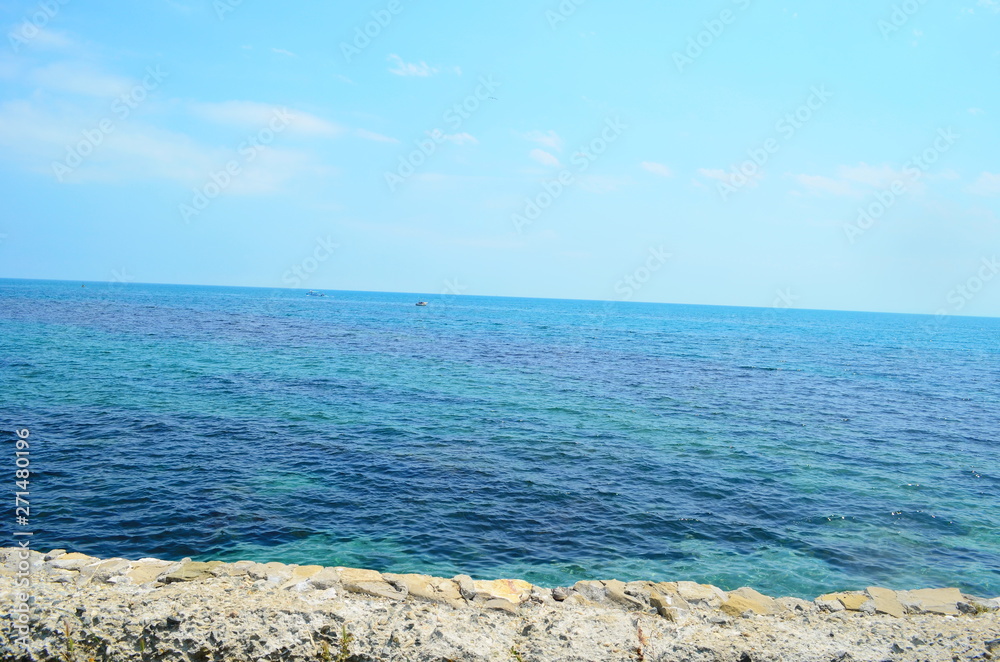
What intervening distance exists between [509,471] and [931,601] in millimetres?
11912

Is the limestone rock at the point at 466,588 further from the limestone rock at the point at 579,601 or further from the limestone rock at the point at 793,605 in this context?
the limestone rock at the point at 793,605

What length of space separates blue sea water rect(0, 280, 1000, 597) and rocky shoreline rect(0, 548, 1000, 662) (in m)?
2.35

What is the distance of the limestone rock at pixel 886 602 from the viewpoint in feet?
35.4

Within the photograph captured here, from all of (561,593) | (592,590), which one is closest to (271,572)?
(561,593)

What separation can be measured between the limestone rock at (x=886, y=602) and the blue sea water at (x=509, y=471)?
1.71m

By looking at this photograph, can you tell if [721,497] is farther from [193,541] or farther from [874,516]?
[193,541]

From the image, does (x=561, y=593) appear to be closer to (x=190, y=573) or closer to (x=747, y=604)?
(x=747, y=604)

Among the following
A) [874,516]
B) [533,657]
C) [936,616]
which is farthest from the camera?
[874,516]

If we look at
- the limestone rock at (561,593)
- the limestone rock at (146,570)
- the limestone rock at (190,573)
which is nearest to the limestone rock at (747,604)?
the limestone rock at (561,593)

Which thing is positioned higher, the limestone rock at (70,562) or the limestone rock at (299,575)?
the limestone rock at (299,575)

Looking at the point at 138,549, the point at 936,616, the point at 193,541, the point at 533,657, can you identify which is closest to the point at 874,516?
the point at 936,616

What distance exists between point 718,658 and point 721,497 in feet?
35.3

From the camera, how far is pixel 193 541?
13.9 meters

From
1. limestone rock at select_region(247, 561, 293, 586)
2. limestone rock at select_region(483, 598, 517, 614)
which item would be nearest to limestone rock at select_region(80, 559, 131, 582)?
limestone rock at select_region(247, 561, 293, 586)
